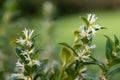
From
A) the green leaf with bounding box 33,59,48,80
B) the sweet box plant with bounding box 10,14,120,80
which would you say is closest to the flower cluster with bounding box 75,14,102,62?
the sweet box plant with bounding box 10,14,120,80

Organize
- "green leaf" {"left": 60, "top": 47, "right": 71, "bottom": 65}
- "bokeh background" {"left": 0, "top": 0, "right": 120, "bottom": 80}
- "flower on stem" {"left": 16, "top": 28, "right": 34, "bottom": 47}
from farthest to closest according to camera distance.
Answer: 1. "bokeh background" {"left": 0, "top": 0, "right": 120, "bottom": 80}
2. "green leaf" {"left": 60, "top": 47, "right": 71, "bottom": 65}
3. "flower on stem" {"left": 16, "top": 28, "right": 34, "bottom": 47}

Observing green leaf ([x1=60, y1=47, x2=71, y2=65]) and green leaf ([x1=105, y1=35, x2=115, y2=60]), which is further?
green leaf ([x1=60, y1=47, x2=71, y2=65])

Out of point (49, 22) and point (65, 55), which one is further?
point (49, 22)

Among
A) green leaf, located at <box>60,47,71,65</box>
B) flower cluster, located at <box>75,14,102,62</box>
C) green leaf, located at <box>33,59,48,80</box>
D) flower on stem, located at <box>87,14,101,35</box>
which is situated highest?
flower on stem, located at <box>87,14,101,35</box>

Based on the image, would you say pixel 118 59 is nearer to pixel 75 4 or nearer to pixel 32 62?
pixel 32 62

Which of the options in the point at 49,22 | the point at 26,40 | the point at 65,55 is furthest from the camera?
the point at 49,22

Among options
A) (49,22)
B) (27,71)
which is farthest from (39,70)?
(49,22)

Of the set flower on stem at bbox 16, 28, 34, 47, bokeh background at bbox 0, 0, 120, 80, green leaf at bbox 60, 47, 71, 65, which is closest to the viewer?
flower on stem at bbox 16, 28, 34, 47

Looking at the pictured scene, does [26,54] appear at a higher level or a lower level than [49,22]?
lower

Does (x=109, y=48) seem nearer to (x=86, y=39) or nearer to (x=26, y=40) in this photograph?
(x=86, y=39)

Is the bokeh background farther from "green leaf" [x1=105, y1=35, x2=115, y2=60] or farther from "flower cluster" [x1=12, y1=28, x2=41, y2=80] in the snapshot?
"green leaf" [x1=105, y1=35, x2=115, y2=60]

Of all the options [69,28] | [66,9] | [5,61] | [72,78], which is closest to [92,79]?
[72,78]
